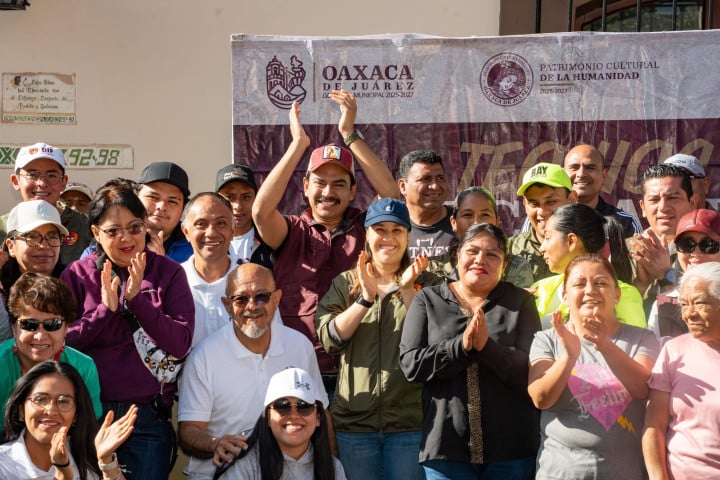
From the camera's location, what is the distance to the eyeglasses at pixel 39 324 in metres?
4.19

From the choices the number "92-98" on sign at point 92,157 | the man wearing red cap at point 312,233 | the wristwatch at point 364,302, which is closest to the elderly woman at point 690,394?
the wristwatch at point 364,302

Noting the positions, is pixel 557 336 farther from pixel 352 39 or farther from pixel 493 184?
pixel 352 39

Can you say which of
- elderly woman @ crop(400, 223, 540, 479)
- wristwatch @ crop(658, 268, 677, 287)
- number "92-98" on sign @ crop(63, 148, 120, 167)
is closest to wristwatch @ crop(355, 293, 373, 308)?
elderly woman @ crop(400, 223, 540, 479)

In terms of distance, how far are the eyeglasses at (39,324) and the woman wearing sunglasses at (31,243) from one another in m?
0.51

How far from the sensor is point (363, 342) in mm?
4590

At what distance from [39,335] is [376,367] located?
151 cm

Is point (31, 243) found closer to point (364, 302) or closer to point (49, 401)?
point (49, 401)

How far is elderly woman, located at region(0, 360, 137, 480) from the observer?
3928 mm

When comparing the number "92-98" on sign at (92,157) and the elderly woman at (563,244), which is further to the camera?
the number "92-98" on sign at (92,157)

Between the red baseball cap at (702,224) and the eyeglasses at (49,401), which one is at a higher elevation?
the red baseball cap at (702,224)

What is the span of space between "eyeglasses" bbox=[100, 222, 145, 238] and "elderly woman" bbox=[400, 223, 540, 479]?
137 centimetres

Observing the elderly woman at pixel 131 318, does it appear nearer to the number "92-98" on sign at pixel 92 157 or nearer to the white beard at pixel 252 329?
the white beard at pixel 252 329

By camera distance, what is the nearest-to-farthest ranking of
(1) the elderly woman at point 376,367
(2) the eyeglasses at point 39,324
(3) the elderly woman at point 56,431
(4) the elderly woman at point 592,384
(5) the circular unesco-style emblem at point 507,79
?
(4) the elderly woman at point 592,384 → (3) the elderly woman at point 56,431 → (2) the eyeglasses at point 39,324 → (1) the elderly woman at point 376,367 → (5) the circular unesco-style emblem at point 507,79

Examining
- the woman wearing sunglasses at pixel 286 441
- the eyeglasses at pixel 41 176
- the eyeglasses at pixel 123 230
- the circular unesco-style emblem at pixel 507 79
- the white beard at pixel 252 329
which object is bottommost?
the woman wearing sunglasses at pixel 286 441
